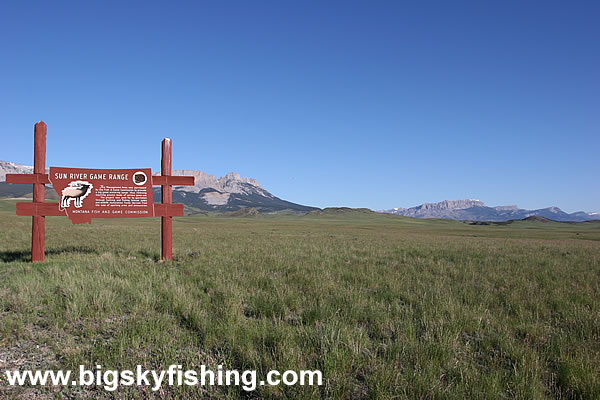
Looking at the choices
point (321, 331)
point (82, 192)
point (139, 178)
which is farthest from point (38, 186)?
point (321, 331)

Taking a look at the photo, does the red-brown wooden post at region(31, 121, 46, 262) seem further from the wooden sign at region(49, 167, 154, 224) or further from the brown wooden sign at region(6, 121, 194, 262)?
the wooden sign at region(49, 167, 154, 224)

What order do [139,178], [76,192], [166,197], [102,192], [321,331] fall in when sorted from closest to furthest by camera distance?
[321,331] < [76,192] < [102,192] < [139,178] < [166,197]

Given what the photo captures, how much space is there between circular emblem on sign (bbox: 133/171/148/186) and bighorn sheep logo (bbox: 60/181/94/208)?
1.34 meters

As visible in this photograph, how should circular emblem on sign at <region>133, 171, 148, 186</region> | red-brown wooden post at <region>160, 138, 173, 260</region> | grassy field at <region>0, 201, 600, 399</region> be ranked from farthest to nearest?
red-brown wooden post at <region>160, 138, 173, 260</region>
circular emblem on sign at <region>133, 171, 148, 186</region>
grassy field at <region>0, 201, 600, 399</region>

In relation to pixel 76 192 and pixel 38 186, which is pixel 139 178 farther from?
pixel 38 186

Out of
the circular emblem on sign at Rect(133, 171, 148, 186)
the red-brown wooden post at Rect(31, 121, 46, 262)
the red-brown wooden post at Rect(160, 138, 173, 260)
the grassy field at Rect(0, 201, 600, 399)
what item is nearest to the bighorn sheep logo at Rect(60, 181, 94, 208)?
the red-brown wooden post at Rect(31, 121, 46, 262)

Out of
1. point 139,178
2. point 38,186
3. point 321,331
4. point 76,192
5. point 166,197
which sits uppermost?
point 139,178

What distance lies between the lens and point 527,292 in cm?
783

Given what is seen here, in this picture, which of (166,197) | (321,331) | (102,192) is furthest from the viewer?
(166,197)

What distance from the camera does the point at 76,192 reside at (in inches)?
442

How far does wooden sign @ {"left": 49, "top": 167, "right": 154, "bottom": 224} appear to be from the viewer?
36.4 feet

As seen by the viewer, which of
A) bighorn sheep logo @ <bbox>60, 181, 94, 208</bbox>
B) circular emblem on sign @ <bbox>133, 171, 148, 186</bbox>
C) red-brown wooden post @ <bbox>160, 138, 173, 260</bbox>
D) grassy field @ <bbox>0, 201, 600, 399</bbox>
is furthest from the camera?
red-brown wooden post @ <bbox>160, 138, 173, 260</bbox>

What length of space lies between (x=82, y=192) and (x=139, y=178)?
5.72 feet

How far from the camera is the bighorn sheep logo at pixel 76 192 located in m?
11.1
